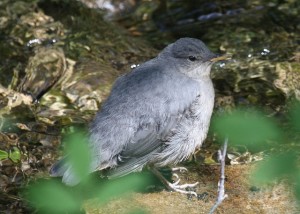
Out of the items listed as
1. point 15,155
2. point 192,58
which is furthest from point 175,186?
point 15,155

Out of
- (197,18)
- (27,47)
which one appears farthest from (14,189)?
(197,18)

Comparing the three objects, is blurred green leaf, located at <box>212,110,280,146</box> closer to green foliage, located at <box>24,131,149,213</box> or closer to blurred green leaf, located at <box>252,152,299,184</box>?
blurred green leaf, located at <box>252,152,299,184</box>

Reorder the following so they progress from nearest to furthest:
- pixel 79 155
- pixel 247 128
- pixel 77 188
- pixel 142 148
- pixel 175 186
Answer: pixel 79 155 → pixel 247 128 → pixel 77 188 → pixel 142 148 → pixel 175 186

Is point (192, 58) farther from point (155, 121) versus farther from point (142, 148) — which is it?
point (142, 148)

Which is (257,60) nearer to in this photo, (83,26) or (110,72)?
(110,72)

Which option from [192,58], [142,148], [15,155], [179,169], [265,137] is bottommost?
[179,169]

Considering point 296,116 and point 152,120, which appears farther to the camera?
point 152,120

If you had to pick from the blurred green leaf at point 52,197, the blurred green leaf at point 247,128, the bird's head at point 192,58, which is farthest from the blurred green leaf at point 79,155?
the bird's head at point 192,58
